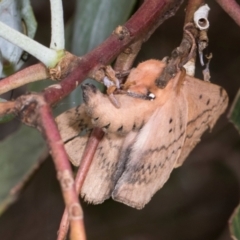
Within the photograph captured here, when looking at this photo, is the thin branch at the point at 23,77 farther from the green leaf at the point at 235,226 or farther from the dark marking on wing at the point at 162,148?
the green leaf at the point at 235,226

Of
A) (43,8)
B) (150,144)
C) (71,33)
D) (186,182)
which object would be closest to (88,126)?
(150,144)

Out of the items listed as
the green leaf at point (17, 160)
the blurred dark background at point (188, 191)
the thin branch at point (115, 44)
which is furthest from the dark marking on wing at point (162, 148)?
the blurred dark background at point (188, 191)

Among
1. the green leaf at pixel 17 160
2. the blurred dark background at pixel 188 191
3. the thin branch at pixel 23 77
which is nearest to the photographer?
the thin branch at pixel 23 77

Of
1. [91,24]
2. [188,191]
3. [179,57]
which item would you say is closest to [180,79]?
[179,57]

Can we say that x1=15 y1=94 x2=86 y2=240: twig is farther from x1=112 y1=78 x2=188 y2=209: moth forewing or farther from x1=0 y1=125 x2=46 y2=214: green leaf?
x1=0 y1=125 x2=46 y2=214: green leaf

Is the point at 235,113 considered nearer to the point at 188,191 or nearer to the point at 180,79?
the point at 180,79

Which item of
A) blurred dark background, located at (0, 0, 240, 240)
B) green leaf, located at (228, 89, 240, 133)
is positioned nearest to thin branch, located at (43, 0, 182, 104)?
green leaf, located at (228, 89, 240, 133)
